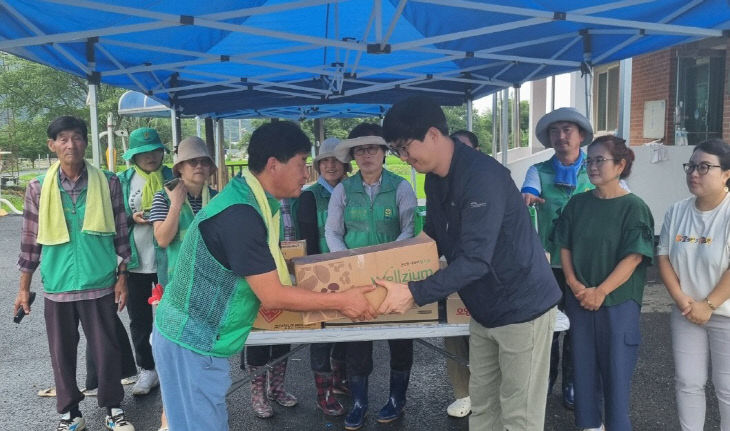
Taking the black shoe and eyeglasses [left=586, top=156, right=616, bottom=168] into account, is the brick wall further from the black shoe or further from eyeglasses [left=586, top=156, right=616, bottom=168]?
eyeglasses [left=586, top=156, right=616, bottom=168]

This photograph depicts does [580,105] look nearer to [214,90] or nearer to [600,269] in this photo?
[214,90]

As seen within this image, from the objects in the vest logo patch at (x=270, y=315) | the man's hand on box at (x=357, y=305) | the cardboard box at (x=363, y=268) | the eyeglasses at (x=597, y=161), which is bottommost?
the vest logo patch at (x=270, y=315)

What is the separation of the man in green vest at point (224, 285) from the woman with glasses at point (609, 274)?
153 centimetres

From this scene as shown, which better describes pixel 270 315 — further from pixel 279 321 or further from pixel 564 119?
pixel 564 119

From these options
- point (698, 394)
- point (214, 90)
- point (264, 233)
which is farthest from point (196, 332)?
point (214, 90)

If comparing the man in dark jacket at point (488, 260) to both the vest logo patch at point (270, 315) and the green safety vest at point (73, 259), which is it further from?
the green safety vest at point (73, 259)

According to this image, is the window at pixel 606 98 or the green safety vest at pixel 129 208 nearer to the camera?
the green safety vest at pixel 129 208

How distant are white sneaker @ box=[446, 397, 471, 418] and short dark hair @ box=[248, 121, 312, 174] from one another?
2330 mm

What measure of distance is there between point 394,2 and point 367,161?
119cm

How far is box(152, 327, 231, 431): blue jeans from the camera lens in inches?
79.9

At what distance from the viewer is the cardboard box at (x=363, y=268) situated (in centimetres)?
245

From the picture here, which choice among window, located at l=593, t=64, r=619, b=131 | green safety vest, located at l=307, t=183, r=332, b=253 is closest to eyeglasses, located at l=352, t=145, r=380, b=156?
green safety vest, located at l=307, t=183, r=332, b=253

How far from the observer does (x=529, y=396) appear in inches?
87.8

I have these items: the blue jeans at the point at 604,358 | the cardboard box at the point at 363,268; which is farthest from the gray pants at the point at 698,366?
the cardboard box at the point at 363,268
